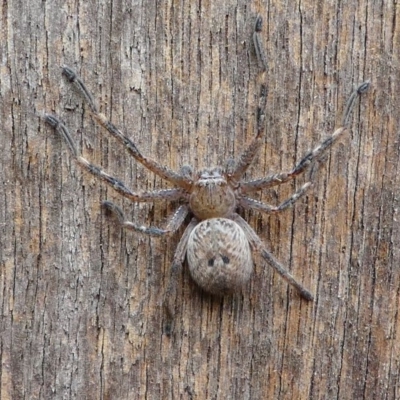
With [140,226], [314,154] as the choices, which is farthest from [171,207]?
[314,154]

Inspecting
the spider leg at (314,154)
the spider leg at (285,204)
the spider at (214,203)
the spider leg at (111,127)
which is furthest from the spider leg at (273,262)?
the spider leg at (111,127)

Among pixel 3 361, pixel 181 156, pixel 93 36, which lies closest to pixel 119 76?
pixel 93 36

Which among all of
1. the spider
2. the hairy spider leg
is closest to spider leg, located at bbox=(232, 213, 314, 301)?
the spider

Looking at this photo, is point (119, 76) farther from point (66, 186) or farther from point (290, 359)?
point (290, 359)

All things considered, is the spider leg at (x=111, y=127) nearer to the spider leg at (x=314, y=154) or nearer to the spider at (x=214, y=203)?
the spider at (x=214, y=203)

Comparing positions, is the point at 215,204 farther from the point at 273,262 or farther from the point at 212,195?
the point at 273,262

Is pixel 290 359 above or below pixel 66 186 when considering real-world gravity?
below

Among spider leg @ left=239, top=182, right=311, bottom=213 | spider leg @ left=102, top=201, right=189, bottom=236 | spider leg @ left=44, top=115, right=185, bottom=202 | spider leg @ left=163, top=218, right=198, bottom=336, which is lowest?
spider leg @ left=163, top=218, right=198, bottom=336

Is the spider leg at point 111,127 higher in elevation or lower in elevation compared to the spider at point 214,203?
higher

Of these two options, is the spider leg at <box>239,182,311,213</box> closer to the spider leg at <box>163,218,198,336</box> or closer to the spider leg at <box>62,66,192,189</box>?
the spider leg at <box>163,218,198,336</box>
